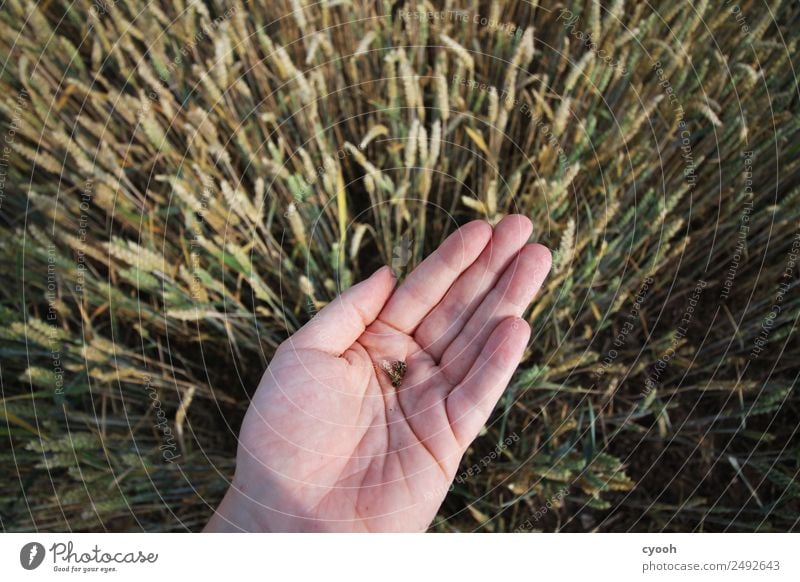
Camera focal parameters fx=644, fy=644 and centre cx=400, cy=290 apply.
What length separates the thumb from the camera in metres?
0.89

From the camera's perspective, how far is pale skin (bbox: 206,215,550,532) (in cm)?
87

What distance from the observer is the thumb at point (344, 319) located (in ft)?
2.92

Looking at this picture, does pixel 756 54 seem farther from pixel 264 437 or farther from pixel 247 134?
pixel 264 437

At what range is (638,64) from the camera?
1038mm

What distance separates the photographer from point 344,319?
91 cm

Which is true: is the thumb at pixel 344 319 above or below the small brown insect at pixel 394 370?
above

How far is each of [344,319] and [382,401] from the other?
13 cm

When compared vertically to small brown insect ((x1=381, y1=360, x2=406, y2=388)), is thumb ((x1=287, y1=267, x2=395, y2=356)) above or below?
above

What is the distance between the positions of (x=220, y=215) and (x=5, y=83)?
456 mm

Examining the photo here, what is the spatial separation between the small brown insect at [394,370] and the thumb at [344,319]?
6 cm

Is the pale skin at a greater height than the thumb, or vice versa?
the thumb

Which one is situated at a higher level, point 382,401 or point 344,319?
point 344,319

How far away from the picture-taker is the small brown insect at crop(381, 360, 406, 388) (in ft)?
3.09
